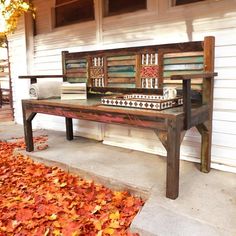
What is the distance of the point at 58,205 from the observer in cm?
211

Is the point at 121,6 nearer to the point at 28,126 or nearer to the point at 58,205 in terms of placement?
the point at 28,126

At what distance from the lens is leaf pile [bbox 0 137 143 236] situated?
1.82 meters

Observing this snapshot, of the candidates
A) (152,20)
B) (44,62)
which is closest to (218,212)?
(152,20)

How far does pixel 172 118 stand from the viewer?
71.4 inches

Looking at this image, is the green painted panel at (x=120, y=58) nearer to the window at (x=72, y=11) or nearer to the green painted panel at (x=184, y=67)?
the green painted panel at (x=184, y=67)

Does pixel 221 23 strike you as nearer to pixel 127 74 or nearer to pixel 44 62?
pixel 127 74

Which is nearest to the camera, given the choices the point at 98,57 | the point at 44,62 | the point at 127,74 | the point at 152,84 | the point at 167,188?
the point at 167,188

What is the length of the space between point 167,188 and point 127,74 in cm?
139

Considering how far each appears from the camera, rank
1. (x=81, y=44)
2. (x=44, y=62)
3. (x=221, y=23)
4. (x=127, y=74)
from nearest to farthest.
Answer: (x=221, y=23) → (x=127, y=74) → (x=81, y=44) → (x=44, y=62)

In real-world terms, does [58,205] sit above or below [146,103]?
below

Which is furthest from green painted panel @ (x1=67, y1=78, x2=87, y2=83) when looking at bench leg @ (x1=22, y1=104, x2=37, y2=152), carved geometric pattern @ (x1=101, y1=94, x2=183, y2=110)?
carved geometric pattern @ (x1=101, y1=94, x2=183, y2=110)

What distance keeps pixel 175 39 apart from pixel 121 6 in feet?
2.99

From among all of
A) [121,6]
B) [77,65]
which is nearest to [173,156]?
[77,65]

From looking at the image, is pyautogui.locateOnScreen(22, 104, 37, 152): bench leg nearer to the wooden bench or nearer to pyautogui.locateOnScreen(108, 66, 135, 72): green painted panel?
the wooden bench
